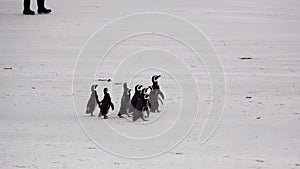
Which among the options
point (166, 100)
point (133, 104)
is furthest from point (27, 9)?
point (133, 104)

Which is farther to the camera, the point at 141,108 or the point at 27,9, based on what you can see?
the point at 27,9

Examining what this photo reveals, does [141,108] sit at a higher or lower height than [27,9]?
lower

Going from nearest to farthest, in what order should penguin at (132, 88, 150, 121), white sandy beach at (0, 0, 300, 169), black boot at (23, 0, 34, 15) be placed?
white sandy beach at (0, 0, 300, 169)
penguin at (132, 88, 150, 121)
black boot at (23, 0, 34, 15)

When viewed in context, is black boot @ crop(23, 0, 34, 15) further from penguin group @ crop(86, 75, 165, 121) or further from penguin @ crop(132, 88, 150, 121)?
penguin @ crop(132, 88, 150, 121)

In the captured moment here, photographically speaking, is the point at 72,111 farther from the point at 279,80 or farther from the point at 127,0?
the point at 127,0

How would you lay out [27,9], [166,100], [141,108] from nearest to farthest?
1. [141,108]
2. [166,100]
3. [27,9]

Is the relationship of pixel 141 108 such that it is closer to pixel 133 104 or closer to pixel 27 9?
pixel 133 104

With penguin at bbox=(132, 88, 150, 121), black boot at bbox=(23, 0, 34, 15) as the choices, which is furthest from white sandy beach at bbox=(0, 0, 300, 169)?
black boot at bbox=(23, 0, 34, 15)

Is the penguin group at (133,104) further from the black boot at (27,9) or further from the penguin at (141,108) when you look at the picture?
the black boot at (27,9)

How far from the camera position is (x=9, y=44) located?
1252 centimetres

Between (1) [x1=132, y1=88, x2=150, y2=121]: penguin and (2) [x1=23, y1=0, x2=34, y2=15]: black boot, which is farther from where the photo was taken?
(2) [x1=23, y1=0, x2=34, y2=15]: black boot

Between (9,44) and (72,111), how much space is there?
5.12 metres

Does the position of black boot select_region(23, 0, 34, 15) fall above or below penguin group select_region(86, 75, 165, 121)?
above

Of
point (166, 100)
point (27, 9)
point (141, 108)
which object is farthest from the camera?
point (27, 9)
